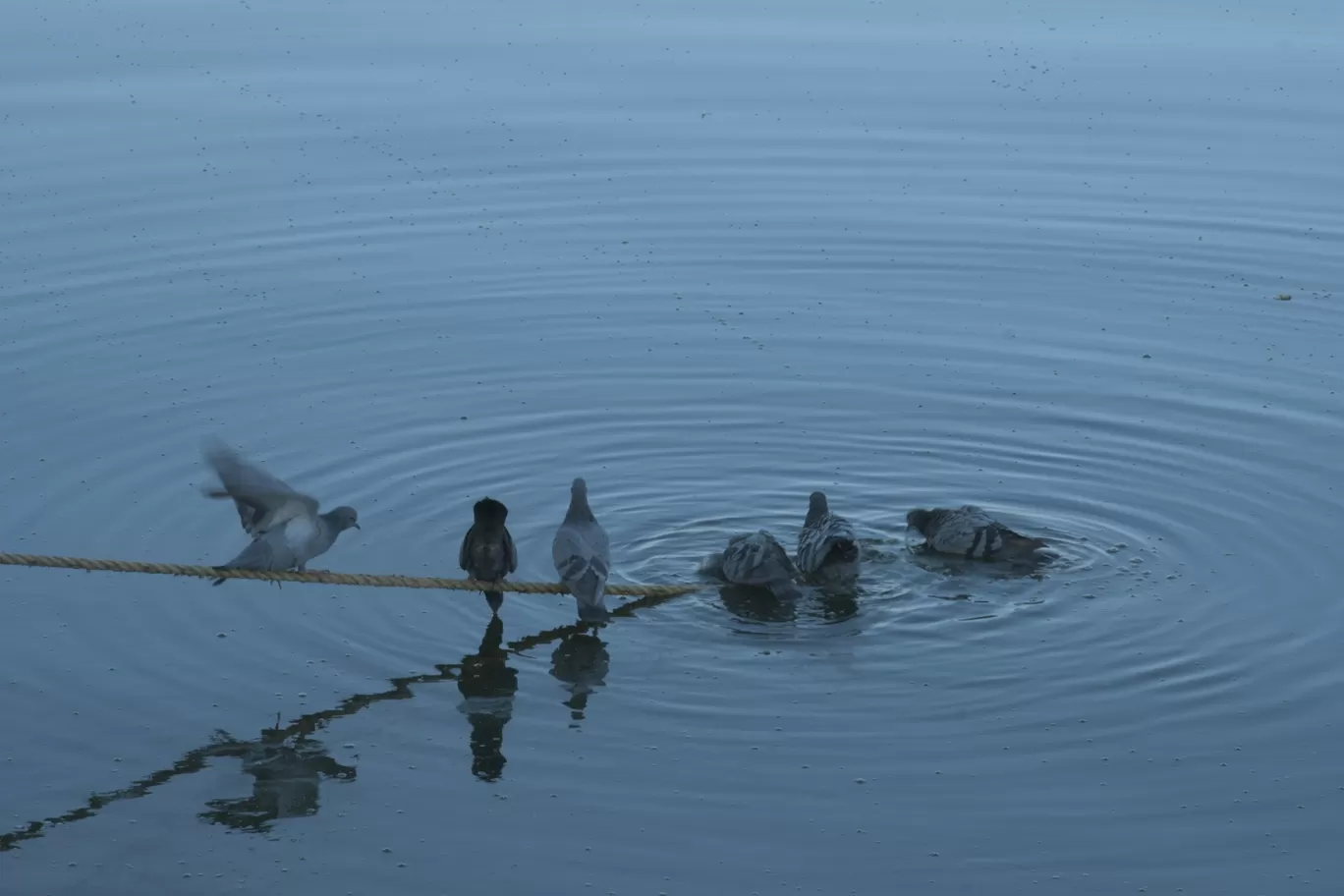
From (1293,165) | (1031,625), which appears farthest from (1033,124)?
(1031,625)

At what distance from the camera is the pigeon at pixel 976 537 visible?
42.0 feet

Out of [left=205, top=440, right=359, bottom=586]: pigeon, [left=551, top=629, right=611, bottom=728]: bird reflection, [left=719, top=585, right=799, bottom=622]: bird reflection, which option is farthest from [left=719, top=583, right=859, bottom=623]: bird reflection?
[left=205, top=440, right=359, bottom=586]: pigeon

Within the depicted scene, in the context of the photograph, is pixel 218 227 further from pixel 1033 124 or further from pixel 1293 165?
pixel 1293 165

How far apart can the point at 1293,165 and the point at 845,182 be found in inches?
241

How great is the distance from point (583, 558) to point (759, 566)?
1409 mm

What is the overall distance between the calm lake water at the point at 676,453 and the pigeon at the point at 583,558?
1.36 ft

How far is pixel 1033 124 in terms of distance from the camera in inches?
1018

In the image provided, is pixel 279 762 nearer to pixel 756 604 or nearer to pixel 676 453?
pixel 756 604

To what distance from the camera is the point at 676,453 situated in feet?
49.6

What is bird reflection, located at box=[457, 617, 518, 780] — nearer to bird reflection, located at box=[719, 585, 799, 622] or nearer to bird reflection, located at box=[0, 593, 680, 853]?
bird reflection, located at box=[0, 593, 680, 853]

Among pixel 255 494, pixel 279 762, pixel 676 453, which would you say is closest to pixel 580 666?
pixel 279 762

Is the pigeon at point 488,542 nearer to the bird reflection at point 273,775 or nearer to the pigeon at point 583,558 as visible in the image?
the pigeon at point 583,558

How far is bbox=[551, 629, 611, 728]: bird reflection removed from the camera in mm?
11062

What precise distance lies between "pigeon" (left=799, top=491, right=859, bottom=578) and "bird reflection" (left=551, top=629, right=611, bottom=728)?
1649mm
